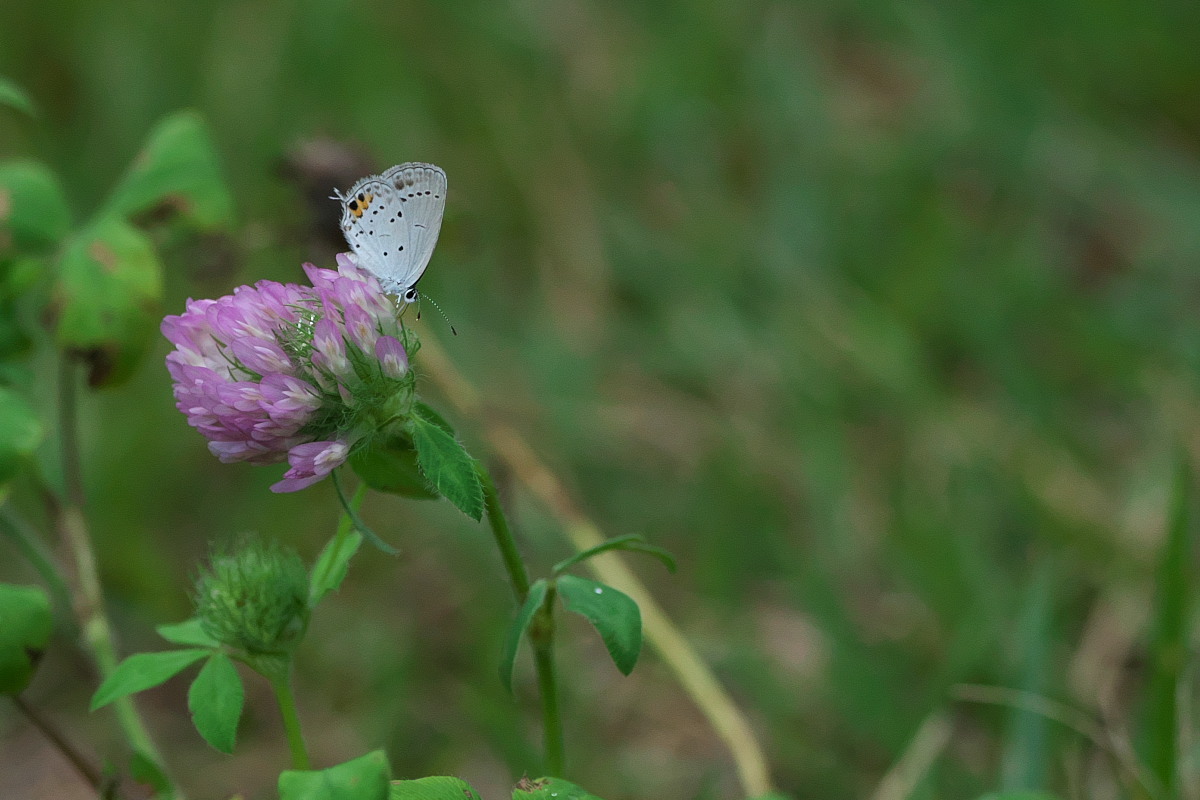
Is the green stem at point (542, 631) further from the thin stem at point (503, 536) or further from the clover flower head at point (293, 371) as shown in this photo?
the clover flower head at point (293, 371)

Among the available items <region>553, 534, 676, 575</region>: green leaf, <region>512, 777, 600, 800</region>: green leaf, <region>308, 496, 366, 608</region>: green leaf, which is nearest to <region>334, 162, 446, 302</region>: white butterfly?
<region>308, 496, 366, 608</region>: green leaf

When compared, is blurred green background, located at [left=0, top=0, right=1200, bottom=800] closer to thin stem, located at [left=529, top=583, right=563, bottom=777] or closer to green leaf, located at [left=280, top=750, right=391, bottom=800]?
thin stem, located at [left=529, top=583, right=563, bottom=777]

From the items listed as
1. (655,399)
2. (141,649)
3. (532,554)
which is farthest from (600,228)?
(141,649)

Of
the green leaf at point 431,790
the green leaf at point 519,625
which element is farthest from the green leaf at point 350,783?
the green leaf at point 519,625

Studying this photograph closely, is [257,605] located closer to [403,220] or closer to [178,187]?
[403,220]

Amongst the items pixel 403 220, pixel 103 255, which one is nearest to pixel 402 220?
pixel 403 220

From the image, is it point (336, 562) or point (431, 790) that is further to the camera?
point (336, 562)
